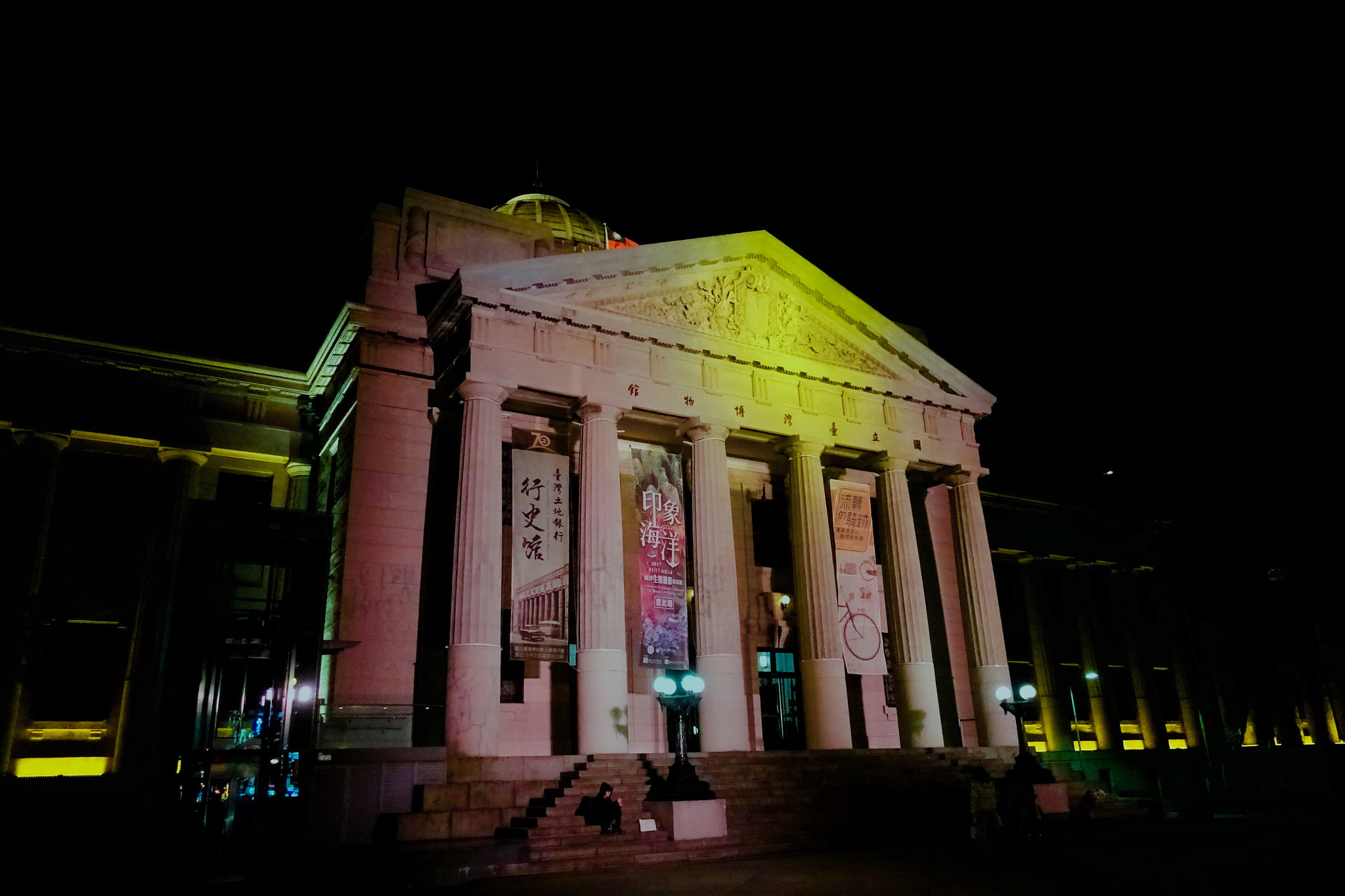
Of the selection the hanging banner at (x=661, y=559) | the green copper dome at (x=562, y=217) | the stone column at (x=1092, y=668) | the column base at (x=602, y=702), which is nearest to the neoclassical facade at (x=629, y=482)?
the column base at (x=602, y=702)

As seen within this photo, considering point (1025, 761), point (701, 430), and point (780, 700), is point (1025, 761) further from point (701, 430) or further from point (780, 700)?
point (701, 430)

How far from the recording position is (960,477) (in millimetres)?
27672

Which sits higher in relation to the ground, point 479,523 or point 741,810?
point 479,523

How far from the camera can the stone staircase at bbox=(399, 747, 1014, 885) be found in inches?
555

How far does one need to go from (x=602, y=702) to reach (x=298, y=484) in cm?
1163

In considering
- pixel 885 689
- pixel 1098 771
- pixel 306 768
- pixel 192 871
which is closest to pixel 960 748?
pixel 885 689

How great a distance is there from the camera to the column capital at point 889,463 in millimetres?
26250

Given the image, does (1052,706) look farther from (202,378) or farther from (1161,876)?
(202,378)

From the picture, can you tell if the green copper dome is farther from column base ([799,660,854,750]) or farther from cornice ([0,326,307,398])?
column base ([799,660,854,750])

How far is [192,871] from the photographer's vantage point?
16.5 meters

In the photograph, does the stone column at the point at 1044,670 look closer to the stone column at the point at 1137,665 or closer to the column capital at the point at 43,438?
the stone column at the point at 1137,665

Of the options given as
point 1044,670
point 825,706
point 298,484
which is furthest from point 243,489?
point 1044,670

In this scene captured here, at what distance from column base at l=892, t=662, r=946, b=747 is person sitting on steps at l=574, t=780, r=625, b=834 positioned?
1053cm

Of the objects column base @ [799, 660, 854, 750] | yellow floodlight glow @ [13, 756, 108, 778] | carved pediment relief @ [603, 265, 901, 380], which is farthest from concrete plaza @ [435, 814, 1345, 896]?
carved pediment relief @ [603, 265, 901, 380]
